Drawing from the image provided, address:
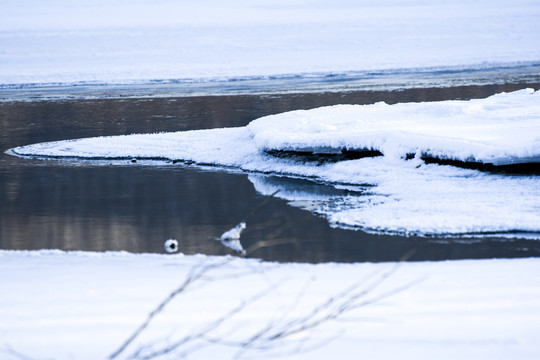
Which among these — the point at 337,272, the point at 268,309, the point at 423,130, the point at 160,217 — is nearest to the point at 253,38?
the point at 423,130

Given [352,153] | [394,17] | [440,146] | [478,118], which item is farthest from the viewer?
[394,17]

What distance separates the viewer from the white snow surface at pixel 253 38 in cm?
3036

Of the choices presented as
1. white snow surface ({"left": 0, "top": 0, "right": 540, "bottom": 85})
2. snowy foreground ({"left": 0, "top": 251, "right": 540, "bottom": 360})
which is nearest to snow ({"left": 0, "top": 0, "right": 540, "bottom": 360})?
snowy foreground ({"left": 0, "top": 251, "right": 540, "bottom": 360})

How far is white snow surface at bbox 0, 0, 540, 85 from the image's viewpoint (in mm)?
30359

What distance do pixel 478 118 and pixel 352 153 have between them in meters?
2.08

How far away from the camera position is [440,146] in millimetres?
9719

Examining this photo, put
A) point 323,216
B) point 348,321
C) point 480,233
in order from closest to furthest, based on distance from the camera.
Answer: point 348,321
point 480,233
point 323,216

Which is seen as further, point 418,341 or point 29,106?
point 29,106

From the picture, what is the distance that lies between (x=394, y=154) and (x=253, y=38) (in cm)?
2835

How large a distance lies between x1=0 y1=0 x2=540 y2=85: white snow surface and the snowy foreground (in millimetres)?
22128

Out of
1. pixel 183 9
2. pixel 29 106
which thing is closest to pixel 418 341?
pixel 29 106

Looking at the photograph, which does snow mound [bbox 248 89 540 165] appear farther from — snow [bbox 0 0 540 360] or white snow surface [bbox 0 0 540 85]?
white snow surface [bbox 0 0 540 85]

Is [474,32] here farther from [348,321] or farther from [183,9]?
[348,321]

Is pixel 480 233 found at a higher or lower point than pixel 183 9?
lower
